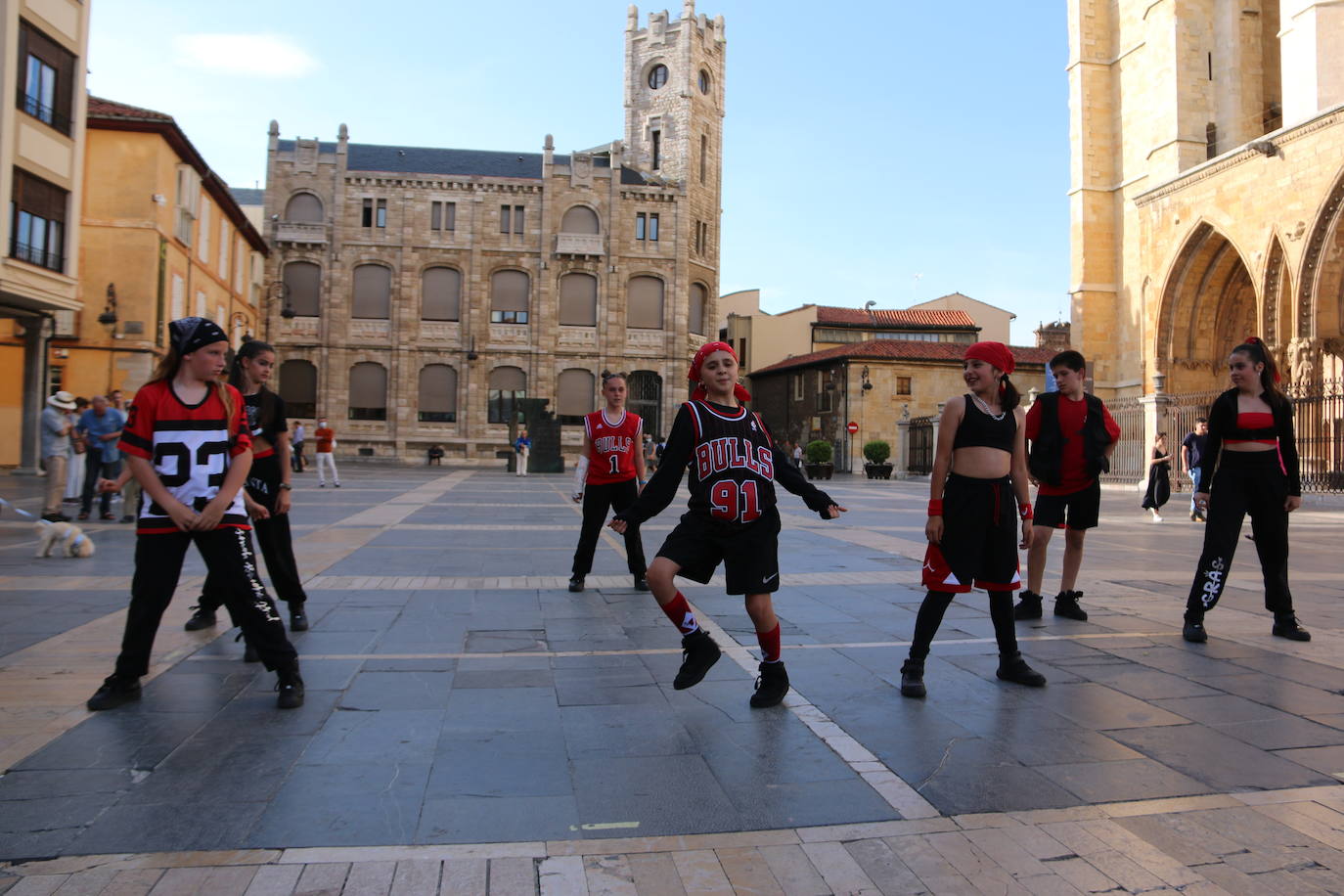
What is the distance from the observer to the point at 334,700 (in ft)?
13.7

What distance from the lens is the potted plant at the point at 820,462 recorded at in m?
36.2

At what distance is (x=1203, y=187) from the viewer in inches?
1172

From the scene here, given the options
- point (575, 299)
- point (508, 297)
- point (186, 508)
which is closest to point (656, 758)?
point (186, 508)

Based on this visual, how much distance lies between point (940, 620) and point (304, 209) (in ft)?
154

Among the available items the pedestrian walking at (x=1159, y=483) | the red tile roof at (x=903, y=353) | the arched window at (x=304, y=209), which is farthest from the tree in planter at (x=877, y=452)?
the arched window at (x=304, y=209)

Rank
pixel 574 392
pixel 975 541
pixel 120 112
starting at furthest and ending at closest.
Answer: pixel 574 392
pixel 120 112
pixel 975 541

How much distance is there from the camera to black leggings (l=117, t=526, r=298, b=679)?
160 inches

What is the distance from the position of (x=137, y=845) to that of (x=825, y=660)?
3366mm

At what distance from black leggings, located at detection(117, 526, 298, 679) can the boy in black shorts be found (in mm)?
4697

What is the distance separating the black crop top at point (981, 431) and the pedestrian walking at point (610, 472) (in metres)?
3.24

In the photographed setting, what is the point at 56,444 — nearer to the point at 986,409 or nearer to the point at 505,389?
the point at 986,409

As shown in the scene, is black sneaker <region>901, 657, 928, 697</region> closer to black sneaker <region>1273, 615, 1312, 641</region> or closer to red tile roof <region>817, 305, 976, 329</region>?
black sneaker <region>1273, 615, 1312, 641</region>

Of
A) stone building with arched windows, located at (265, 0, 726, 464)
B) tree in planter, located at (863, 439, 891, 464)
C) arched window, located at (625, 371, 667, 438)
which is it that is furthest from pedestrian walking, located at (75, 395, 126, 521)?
arched window, located at (625, 371, 667, 438)

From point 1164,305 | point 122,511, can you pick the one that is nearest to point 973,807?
point 122,511
